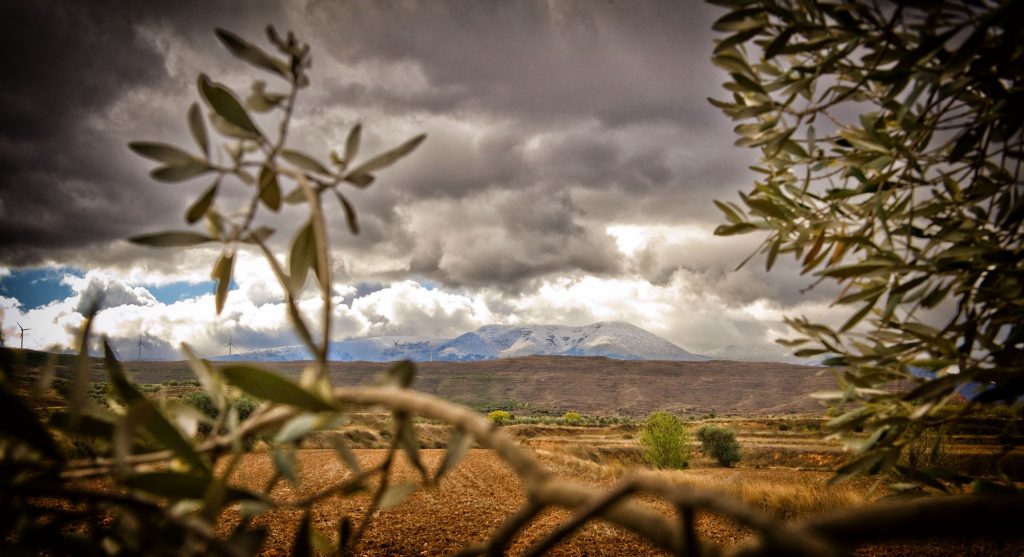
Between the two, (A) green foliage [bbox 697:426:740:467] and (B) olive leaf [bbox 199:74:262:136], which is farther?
(A) green foliage [bbox 697:426:740:467]

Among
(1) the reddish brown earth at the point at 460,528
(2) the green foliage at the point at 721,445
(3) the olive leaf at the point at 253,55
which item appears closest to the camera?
(3) the olive leaf at the point at 253,55

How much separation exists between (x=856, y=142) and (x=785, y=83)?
0.28 meters

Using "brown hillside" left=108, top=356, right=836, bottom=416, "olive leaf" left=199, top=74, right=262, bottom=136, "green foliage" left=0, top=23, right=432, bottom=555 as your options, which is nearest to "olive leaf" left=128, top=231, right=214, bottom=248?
"green foliage" left=0, top=23, right=432, bottom=555

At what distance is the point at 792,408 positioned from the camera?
279ft

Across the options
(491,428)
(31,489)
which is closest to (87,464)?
(31,489)

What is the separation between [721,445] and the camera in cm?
2339

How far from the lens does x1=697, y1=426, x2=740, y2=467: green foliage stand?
23.4 m

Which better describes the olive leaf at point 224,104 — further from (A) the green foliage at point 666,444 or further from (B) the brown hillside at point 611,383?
(B) the brown hillside at point 611,383

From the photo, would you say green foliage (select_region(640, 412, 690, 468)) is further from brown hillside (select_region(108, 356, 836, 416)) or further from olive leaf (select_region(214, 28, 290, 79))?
brown hillside (select_region(108, 356, 836, 416))

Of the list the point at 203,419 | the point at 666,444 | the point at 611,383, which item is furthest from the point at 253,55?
the point at 611,383


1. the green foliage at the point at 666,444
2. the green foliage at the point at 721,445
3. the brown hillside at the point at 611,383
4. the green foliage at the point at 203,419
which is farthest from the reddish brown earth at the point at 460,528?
the brown hillside at the point at 611,383

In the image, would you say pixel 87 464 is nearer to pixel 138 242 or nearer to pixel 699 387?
pixel 138 242

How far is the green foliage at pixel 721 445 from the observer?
2339 cm

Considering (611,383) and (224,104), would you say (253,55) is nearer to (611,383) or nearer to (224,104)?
(224,104)
